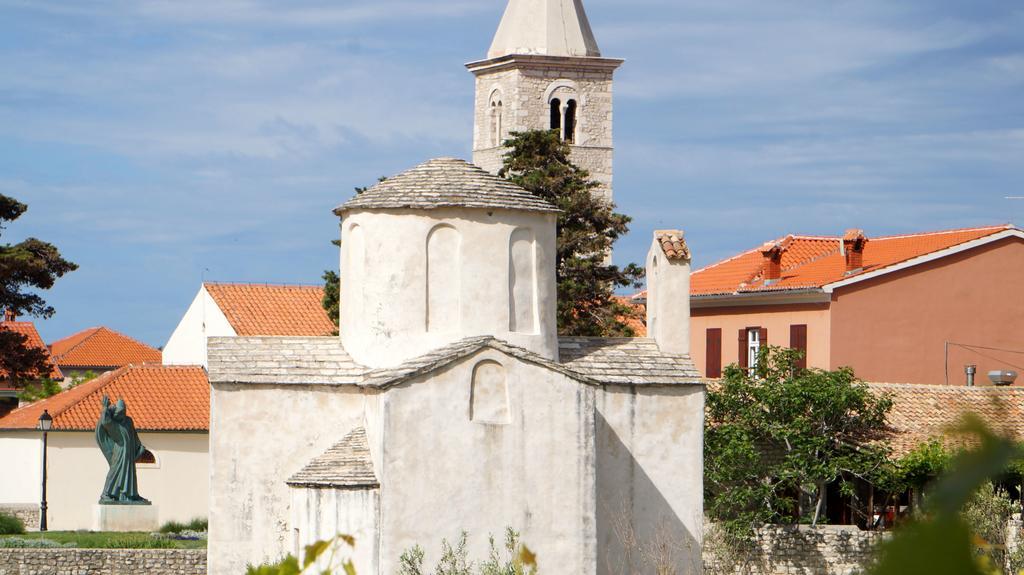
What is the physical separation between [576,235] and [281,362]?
12880 mm

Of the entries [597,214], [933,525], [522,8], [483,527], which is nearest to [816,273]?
[597,214]

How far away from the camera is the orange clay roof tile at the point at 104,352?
64.6m

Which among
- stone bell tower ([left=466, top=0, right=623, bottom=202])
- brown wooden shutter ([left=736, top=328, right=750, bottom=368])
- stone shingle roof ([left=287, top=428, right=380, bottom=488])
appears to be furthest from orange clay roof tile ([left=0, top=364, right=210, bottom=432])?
stone bell tower ([left=466, top=0, right=623, bottom=202])

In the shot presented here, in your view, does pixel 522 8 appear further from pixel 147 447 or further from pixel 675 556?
pixel 675 556

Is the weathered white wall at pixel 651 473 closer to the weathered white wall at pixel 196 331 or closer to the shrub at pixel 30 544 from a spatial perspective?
the shrub at pixel 30 544

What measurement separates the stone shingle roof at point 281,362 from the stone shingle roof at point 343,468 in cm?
84

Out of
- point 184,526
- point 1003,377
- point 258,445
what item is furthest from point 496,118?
point 258,445

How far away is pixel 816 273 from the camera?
3512 cm

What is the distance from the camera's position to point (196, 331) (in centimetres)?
4244

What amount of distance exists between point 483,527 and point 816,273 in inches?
751

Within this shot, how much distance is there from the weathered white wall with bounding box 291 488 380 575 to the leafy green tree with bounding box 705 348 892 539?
6.87m

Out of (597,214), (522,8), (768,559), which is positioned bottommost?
(768,559)

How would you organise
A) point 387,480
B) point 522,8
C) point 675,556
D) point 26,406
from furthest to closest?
point 522,8 → point 26,406 → point 675,556 → point 387,480

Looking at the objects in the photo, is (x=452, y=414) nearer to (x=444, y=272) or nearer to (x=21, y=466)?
(x=444, y=272)
